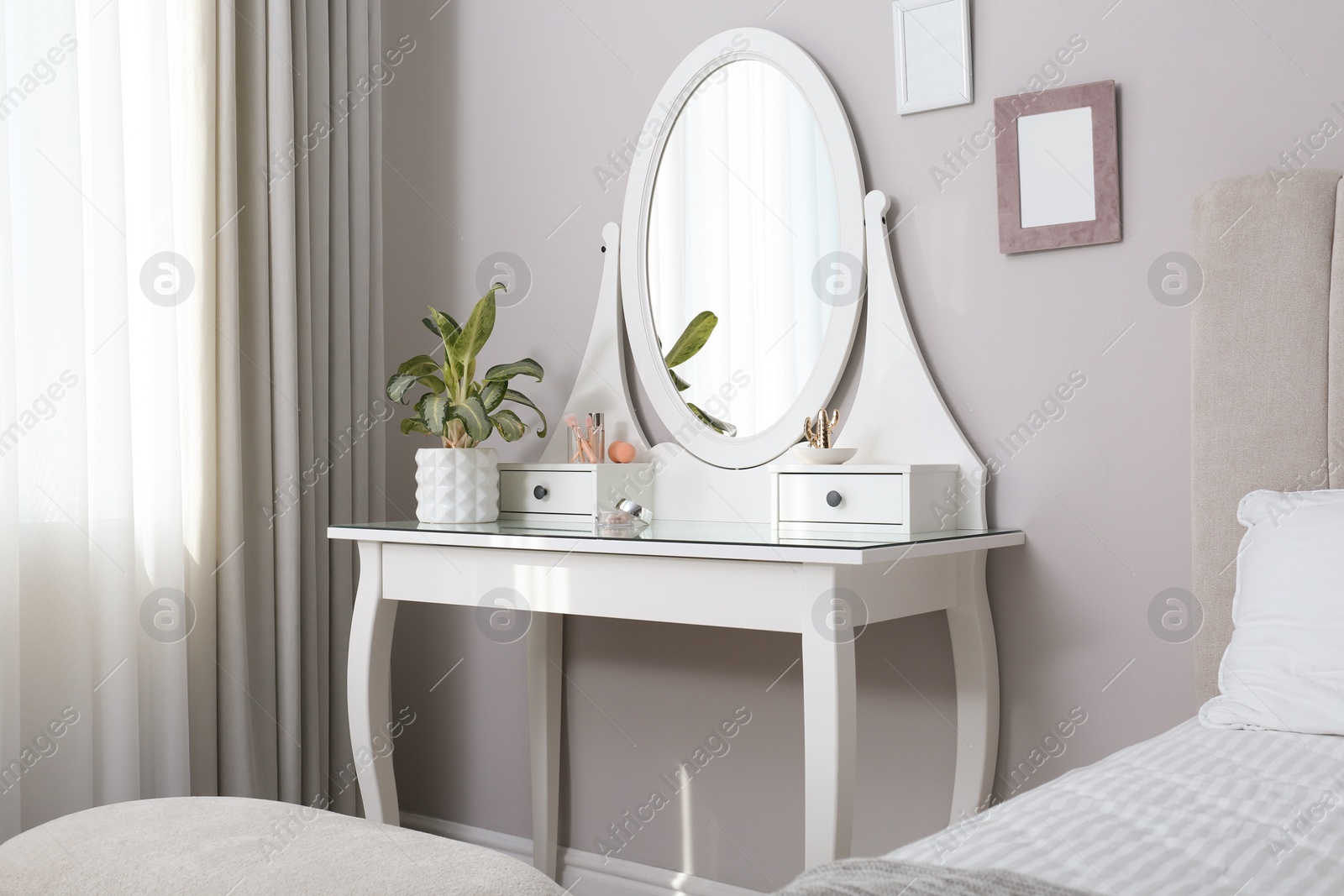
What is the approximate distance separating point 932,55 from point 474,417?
1130 millimetres

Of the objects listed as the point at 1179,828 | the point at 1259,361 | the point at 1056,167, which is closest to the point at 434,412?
the point at 1056,167

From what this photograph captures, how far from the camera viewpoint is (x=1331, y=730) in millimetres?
1187

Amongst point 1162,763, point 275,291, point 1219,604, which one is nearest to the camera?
point 1162,763

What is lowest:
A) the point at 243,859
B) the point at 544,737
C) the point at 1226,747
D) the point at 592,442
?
the point at 544,737

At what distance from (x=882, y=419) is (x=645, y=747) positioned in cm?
90

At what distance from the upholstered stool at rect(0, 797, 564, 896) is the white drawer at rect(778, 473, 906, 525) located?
0.83 m

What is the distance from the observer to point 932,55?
1.99 m

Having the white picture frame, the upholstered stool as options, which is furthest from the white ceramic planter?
the white picture frame

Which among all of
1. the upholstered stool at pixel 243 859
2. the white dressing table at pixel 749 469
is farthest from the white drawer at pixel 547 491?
the upholstered stool at pixel 243 859

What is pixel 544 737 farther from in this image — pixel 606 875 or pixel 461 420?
pixel 461 420

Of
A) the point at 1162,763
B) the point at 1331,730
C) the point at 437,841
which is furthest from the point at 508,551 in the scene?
the point at 1331,730

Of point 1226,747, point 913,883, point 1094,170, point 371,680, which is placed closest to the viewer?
point 913,883

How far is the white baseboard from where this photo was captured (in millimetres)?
2256

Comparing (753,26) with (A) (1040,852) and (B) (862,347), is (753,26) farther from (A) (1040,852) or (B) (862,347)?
(A) (1040,852)
